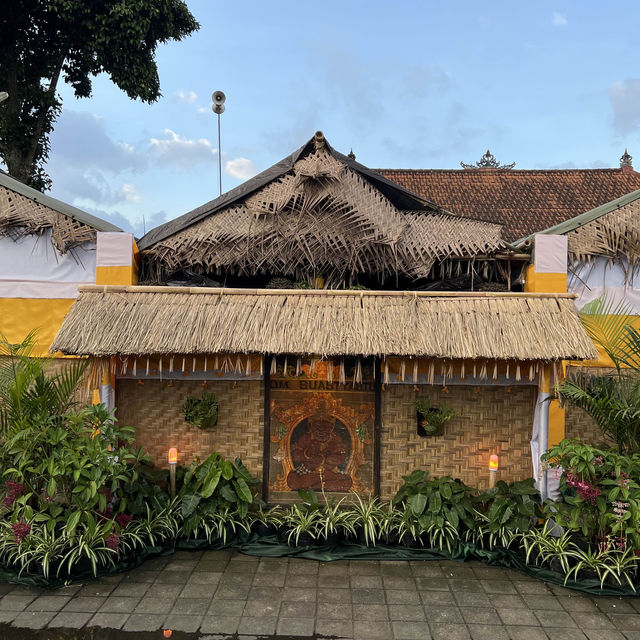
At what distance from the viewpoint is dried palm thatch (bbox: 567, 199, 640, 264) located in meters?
6.05

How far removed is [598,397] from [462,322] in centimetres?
150

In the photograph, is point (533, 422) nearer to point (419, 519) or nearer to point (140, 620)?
point (419, 519)

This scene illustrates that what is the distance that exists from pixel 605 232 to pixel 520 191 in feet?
25.0

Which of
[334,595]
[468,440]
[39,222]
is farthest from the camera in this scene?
[39,222]

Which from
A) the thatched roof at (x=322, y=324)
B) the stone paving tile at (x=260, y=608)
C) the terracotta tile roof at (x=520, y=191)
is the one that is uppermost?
the terracotta tile roof at (x=520, y=191)

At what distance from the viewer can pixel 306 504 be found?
582 cm

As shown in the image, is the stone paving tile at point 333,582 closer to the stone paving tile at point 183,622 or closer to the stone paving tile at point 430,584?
the stone paving tile at point 430,584

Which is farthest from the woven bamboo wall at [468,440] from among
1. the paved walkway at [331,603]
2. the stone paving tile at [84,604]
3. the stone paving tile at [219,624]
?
the stone paving tile at [84,604]

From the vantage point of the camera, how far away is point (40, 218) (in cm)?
620

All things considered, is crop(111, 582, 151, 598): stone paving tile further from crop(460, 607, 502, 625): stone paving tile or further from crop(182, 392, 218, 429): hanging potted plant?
crop(460, 607, 502, 625): stone paving tile

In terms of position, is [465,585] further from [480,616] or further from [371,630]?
[371,630]

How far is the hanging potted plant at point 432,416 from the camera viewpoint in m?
5.84

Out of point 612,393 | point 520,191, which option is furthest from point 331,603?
point 520,191

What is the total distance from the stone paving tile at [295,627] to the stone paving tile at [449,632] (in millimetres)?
991
